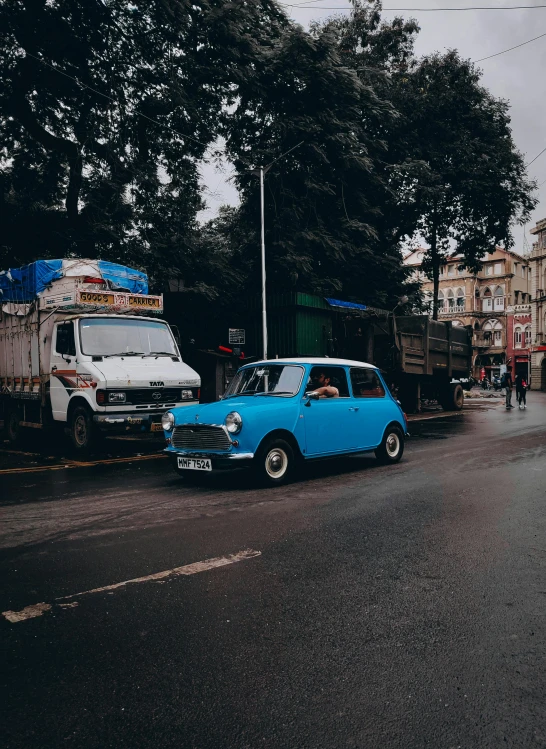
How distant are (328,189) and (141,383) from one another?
600 inches

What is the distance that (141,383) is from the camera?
1212 cm

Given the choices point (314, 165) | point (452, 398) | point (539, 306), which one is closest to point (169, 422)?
point (314, 165)

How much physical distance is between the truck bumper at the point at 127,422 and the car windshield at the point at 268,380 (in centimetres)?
283

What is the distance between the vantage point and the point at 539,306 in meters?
64.6

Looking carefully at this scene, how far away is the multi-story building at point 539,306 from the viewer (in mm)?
63969

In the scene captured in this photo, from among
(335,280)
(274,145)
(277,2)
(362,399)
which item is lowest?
(362,399)

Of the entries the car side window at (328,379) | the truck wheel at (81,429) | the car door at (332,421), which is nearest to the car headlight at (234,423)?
the car door at (332,421)

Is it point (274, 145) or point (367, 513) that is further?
point (274, 145)

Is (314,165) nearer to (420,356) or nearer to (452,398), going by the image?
(420,356)

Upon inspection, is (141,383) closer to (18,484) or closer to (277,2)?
(18,484)

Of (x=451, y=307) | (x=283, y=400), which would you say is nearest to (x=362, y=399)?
(x=283, y=400)

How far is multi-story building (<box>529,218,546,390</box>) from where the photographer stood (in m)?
64.0

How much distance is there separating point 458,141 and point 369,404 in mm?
23720

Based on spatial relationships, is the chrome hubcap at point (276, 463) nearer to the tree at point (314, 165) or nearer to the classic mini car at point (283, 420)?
the classic mini car at point (283, 420)
